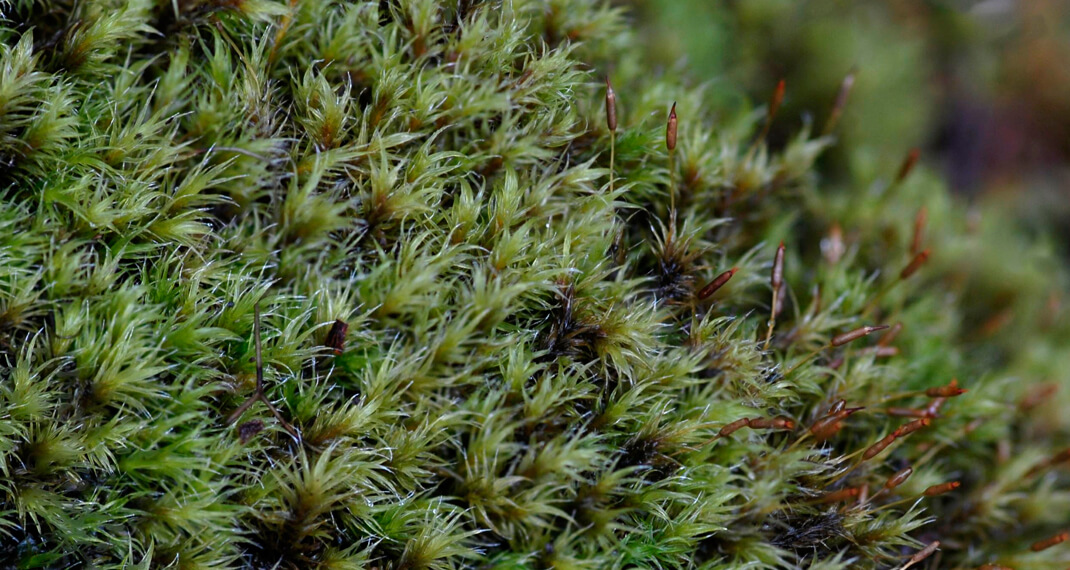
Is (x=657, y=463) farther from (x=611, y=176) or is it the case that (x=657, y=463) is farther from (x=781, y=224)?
(x=781, y=224)

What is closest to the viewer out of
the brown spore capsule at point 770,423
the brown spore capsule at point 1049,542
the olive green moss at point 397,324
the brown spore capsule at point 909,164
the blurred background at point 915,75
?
the olive green moss at point 397,324

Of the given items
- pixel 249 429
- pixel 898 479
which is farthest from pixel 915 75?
pixel 249 429

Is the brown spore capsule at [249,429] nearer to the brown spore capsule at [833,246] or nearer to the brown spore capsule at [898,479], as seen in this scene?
the brown spore capsule at [898,479]

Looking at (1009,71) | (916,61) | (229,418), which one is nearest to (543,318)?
(229,418)

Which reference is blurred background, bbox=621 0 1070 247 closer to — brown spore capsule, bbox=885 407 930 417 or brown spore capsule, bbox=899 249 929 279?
brown spore capsule, bbox=899 249 929 279

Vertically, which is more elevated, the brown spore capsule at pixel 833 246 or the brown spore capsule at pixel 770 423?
the brown spore capsule at pixel 833 246

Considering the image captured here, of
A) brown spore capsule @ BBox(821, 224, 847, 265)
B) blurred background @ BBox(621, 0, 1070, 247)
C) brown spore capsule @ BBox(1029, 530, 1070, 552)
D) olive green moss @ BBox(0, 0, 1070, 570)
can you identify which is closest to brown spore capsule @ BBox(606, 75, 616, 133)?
olive green moss @ BBox(0, 0, 1070, 570)

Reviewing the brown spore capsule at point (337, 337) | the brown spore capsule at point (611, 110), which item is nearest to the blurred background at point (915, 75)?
the brown spore capsule at point (611, 110)

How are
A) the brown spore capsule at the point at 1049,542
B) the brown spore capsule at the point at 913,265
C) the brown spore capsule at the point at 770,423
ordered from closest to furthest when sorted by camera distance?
the brown spore capsule at the point at 770,423 < the brown spore capsule at the point at 1049,542 < the brown spore capsule at the point at 913,265
